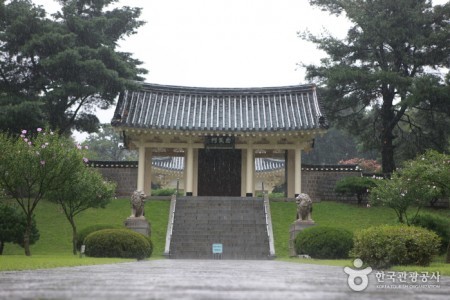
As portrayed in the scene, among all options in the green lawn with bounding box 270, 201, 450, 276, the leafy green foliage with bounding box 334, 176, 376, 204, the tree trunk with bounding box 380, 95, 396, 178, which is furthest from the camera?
the tree trunk with bounding box 380, 95, 396, 178

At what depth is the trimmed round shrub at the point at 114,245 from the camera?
15.1 meters

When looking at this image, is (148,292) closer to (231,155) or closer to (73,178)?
(73,178)

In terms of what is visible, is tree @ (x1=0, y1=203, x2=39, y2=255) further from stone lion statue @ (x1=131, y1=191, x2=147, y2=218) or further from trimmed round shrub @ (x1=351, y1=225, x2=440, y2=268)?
trimmed round shrub @ (x1=351, y1=225, x2=440, y2=268)

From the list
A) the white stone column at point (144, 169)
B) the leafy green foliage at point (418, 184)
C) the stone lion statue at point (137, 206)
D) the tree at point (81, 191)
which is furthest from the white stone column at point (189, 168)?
the leafy green foliage at point (418, 184)

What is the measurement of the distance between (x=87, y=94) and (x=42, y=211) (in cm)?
674

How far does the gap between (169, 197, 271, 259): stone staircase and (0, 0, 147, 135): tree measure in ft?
26.7

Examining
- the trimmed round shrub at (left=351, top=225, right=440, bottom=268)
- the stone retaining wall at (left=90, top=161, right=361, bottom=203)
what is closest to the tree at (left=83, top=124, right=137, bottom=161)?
the stone retaining wall at (left=90, top=161, right=361, bottom=203)

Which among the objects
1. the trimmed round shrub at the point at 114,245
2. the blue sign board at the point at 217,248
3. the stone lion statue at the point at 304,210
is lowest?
the blue sign board at the point at 217,248

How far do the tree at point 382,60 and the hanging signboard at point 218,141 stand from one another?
6722 millimetres

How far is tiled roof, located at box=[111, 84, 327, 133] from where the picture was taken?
26.9 meters

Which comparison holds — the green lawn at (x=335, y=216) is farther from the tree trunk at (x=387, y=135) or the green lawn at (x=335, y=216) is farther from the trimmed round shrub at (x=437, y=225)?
the tree trunk at (x=387, y=135)

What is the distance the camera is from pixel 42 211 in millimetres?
24516

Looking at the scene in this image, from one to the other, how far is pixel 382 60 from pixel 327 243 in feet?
58.1

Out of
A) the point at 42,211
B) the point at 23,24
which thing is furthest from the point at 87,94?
the point at 42,211
